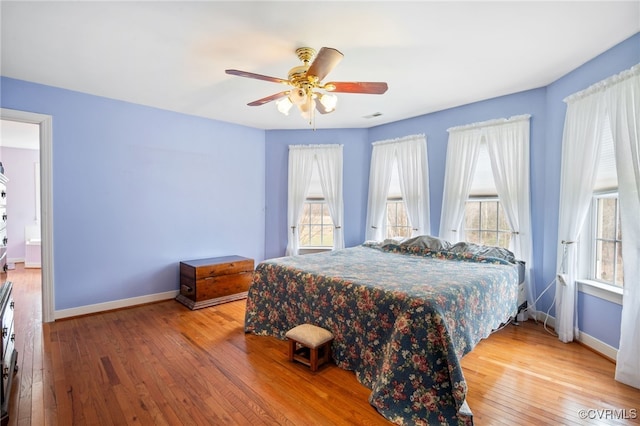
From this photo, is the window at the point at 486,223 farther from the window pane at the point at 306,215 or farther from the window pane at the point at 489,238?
the window pane at the point at 306,215

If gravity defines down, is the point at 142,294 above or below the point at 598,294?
below

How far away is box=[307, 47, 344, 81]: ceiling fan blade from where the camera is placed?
1.92 m

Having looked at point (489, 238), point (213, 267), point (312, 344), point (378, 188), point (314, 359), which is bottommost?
point (314, 359)

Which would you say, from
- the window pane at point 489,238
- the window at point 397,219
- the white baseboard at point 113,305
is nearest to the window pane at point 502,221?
the window pane at point 489,238

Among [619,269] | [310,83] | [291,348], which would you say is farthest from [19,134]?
[619,269]

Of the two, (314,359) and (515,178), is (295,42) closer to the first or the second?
(314,359)

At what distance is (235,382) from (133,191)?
2.81 m

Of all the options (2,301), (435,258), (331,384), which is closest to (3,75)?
(2,301)

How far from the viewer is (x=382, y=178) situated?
4777 mm

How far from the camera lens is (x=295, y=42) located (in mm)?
2348

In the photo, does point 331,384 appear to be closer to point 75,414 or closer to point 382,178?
point 75,414

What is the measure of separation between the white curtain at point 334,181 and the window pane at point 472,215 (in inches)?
72.2

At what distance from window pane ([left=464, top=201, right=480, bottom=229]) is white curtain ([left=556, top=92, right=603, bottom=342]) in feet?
3.09

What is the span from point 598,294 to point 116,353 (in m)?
4.25
